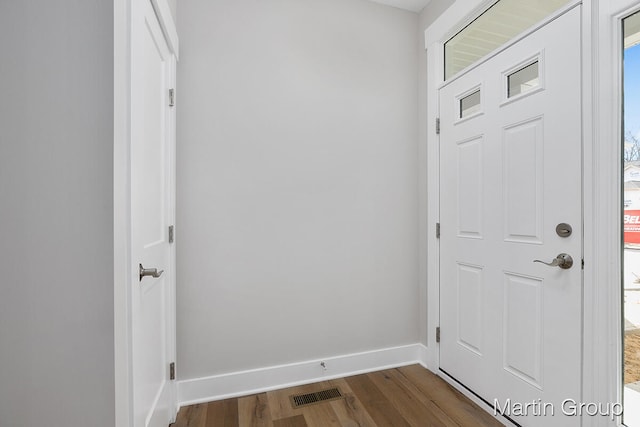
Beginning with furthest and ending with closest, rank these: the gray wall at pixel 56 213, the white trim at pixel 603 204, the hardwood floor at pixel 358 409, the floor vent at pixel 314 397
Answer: the floor vent at pixel 314 397 < the hardwood floor at pixel 358 409 < the white trim at pixel 603 204 < the gray wall at pixel 56 213

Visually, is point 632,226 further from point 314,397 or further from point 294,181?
point 314,397

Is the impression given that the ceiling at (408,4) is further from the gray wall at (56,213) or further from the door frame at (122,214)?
the gray wall at (56,213)

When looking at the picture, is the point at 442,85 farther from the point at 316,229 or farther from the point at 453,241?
the point at 316,229

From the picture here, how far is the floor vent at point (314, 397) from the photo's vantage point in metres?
1.85

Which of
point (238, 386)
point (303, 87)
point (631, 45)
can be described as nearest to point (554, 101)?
point (631, 45)

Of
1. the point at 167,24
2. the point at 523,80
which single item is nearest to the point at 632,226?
the point at 523,80

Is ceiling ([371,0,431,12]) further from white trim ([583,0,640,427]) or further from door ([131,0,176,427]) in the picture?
door ([131,0,176,427])

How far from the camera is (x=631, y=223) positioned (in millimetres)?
1179

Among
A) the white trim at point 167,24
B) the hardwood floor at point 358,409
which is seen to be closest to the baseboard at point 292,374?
the hardwood floor at point 358,409

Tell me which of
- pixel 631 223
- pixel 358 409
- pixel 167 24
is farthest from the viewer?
pixel 358 409

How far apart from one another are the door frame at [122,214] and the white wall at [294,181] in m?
0.90


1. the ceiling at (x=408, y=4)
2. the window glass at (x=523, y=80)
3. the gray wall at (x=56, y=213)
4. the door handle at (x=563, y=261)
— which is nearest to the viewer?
the gray wall at (x=56, y=213)

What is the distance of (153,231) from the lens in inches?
55.2

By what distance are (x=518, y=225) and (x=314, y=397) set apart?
1548 millimetres
